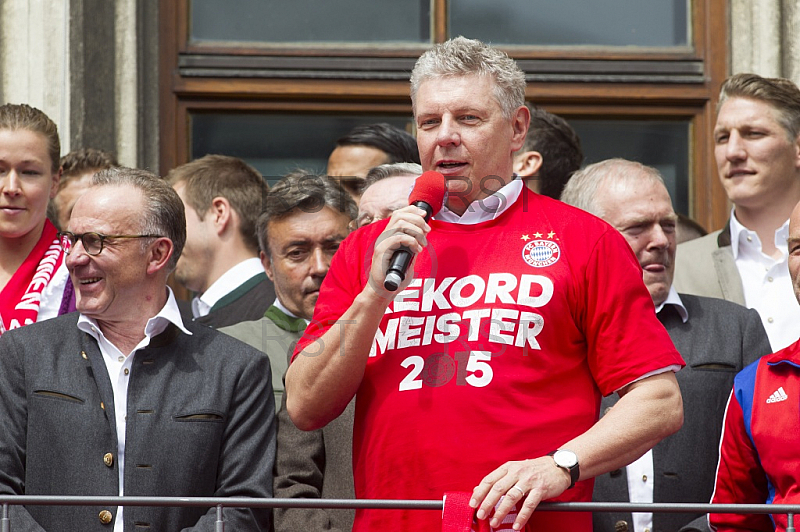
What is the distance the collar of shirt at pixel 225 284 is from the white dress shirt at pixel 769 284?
1.98 m

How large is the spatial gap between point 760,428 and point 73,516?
6.40 feet

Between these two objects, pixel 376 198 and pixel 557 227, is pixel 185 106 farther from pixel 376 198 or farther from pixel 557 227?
pixel 557 227

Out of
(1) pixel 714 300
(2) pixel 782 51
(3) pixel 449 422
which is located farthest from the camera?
(2) pixel 782 51

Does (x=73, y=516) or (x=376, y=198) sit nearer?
(x=73, y=516)

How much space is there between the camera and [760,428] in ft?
11.1

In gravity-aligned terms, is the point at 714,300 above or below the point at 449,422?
above

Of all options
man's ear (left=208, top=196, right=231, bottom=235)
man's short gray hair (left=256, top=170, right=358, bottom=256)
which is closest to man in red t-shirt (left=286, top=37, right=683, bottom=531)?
man's short gray hair (left=256, top=170, right=358, bottom=256)

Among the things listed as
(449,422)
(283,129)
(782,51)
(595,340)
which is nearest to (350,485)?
(449,422)

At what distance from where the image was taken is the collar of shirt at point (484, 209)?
3.24 m

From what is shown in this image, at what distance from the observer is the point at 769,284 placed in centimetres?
466

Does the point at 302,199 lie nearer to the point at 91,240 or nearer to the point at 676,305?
the point at 91,240

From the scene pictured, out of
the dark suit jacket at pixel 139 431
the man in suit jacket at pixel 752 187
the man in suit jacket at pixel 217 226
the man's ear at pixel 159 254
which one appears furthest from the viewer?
the man in suit jacket at pixel 217 226

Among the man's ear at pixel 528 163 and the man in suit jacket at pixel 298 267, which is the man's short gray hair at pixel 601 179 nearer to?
the man's ear at pixel 528 163

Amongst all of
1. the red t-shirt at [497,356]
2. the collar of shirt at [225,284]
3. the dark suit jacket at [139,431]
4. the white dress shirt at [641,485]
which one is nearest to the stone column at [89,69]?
the collar of shirt at [225,284]
